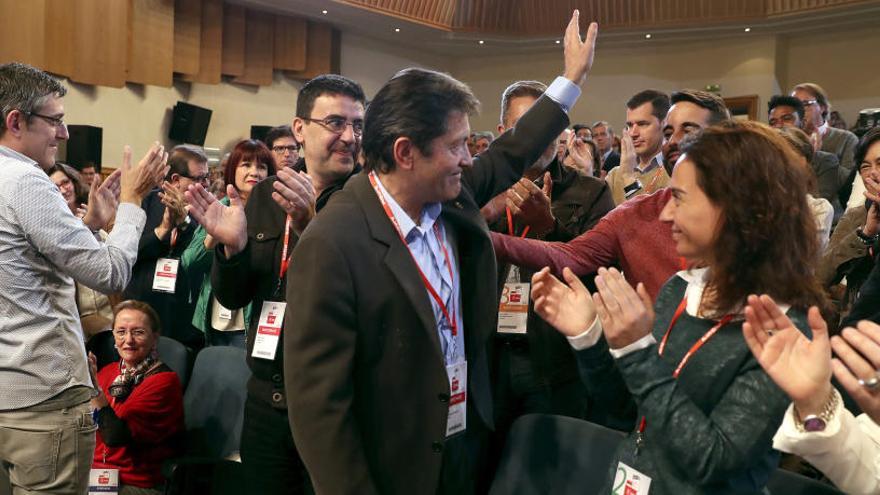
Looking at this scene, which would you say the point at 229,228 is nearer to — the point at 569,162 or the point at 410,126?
the point at 410,126

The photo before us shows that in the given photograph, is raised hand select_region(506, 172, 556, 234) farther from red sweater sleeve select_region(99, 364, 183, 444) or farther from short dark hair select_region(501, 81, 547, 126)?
red sweater sleeve select_region(99, 364, 183, 444)

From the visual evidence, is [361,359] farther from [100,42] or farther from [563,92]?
[100,42]

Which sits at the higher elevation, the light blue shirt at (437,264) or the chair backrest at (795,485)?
the light blue shirt at (437,264)

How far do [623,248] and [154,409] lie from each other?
1.89 meters

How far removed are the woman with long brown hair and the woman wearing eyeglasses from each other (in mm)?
2078

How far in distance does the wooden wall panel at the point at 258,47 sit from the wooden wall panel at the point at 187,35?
0.69m

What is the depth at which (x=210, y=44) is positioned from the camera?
29.2 feet

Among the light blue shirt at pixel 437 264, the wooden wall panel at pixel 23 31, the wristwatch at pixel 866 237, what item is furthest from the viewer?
the wooden wall panel at pixel 23 31

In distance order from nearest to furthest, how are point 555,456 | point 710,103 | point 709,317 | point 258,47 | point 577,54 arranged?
1. point 709,317
2. point 555,456
3. point 577,54
4. point 710,103
5. point 258,47

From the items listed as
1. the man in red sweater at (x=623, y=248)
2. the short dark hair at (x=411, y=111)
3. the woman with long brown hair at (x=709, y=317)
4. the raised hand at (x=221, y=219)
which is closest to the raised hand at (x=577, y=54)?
the man in red sweater at (x=623, y=248)

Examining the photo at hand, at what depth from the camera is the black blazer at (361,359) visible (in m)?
1.52

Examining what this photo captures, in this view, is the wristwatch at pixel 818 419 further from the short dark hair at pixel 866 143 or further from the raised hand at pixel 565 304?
the short dark hair at pixel 866 143

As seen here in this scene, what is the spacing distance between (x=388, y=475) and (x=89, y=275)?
107 cm

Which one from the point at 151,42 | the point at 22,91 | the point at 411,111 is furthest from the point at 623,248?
the point at 151,42
